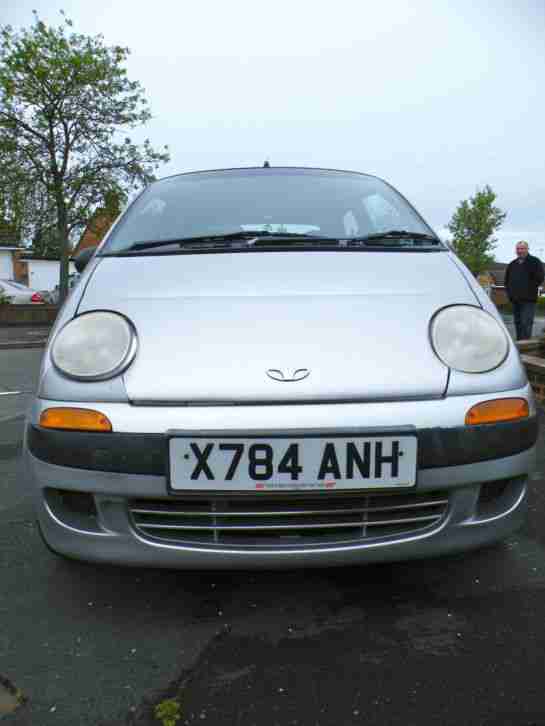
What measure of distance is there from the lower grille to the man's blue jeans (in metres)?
5.90

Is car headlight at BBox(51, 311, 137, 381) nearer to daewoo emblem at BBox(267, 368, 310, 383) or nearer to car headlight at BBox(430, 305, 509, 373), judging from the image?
daewoo emblem at BBox(267, 368, 310, 383)

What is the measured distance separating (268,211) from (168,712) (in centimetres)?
181

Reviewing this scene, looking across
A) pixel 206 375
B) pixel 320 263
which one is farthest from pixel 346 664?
pixel 320 263

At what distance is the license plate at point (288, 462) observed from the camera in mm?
1354

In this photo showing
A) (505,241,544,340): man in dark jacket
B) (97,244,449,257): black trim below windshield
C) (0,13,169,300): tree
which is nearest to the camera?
(97,244,449,257): black trim below windshield

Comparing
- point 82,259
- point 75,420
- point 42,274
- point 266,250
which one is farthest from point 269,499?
point 42,274

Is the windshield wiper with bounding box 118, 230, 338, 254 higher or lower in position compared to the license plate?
higher

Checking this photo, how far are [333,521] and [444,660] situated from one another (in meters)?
0.44

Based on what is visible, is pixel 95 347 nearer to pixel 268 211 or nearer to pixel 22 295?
pixel 268 211

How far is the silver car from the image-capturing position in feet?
4.49

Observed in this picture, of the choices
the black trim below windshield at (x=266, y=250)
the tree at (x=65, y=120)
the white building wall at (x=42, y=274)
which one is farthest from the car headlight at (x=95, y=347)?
the white building wall at (x=42, y=274)

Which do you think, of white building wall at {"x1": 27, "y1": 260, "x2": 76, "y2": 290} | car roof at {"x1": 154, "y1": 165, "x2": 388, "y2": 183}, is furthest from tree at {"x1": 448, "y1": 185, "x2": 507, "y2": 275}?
car roof at {"x1": 154, "y1": 165, "x2": 388, "y2": 183}

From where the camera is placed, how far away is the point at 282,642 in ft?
4.89

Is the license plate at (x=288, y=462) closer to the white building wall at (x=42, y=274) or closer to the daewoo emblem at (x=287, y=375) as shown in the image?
the daewoo emblem at (x=287, y=375)
